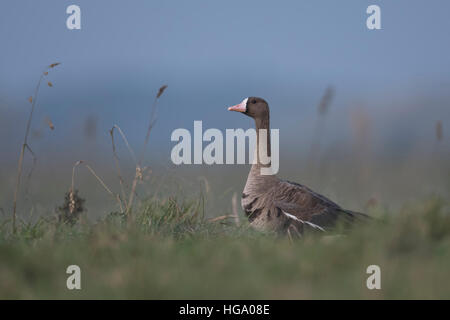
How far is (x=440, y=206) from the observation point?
615cm

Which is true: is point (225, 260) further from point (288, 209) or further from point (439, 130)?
point (439, 130)

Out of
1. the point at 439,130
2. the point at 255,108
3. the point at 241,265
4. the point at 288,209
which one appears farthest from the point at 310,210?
the point at 241,265

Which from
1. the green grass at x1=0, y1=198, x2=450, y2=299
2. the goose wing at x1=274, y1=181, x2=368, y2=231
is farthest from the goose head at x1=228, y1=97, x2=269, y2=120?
the green grass at x1=0, y1=198, x2=450, y2=299

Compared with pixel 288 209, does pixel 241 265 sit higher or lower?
lower

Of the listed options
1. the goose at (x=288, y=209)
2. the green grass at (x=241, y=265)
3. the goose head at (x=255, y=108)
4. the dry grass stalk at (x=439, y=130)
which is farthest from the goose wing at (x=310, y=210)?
the dry grass stalk at (x=439, y=130)

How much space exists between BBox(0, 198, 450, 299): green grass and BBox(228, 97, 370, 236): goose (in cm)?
121

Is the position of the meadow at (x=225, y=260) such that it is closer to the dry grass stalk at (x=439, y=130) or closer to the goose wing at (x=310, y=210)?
the goose wing at (x=310, y=210)

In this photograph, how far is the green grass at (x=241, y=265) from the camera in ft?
16.4

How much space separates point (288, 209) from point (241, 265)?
2.74 meters

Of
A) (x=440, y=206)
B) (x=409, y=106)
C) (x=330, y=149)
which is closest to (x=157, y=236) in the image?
(x=440, y=206)

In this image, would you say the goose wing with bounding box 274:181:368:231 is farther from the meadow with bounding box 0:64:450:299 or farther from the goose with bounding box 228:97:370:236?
the meadow with bounding box 0:64:450:299

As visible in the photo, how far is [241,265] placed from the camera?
215 inches

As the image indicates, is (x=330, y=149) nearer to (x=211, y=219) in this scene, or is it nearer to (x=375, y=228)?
(x=211, y=219)

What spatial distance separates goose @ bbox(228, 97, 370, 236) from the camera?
7911 millimetres
